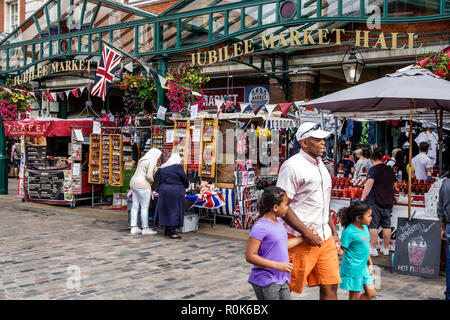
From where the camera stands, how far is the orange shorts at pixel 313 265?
3.96m

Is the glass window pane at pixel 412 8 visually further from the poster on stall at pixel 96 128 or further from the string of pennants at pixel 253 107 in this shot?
the poster on stall at pixel 96 128

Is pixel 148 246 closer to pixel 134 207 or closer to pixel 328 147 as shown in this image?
pixel 134 207

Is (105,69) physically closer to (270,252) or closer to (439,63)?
(439,63)

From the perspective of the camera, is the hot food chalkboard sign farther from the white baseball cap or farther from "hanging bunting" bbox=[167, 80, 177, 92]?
"hanging bunting" bbox=[167, 80, 177, 92]

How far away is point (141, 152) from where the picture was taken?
12438mm

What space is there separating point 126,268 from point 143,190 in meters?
2.91

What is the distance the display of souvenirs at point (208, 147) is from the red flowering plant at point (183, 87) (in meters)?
0.97

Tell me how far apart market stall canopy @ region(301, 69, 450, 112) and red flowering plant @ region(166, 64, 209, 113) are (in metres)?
4.41

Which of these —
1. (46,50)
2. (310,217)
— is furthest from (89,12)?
(310,217)
